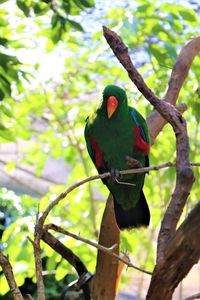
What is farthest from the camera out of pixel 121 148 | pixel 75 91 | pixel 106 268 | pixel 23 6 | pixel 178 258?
pixel 75 91

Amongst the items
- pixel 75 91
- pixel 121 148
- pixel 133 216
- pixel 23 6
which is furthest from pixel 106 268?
pixel 75 91

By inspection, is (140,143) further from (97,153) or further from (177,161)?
(177,161)

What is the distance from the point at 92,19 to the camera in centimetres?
165

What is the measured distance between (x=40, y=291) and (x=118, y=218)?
0.88ft

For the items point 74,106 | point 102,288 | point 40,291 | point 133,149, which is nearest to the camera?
point 40,291

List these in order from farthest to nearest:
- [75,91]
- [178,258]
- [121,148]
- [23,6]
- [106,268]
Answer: [75,91] → [23,6] → [121,148] → [106,268] → [178,258]

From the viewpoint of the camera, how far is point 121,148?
930mm

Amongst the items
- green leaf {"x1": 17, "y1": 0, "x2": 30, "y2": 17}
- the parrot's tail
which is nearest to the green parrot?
the parrot's tail

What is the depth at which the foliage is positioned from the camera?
113 cm

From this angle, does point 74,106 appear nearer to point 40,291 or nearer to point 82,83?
point 82,83

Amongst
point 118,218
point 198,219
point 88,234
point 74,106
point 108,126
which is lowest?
point 88,234

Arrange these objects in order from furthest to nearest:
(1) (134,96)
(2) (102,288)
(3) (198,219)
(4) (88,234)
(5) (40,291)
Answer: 1. (4) (88,234)
2. (1) (134,96)
3. (2) (102,288)
4. (5) (40,291)
5. (3) (198,219)

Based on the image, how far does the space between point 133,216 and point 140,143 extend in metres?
0.12

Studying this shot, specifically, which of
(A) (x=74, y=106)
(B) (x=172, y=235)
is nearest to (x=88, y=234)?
(A) (x=74, y=106)
